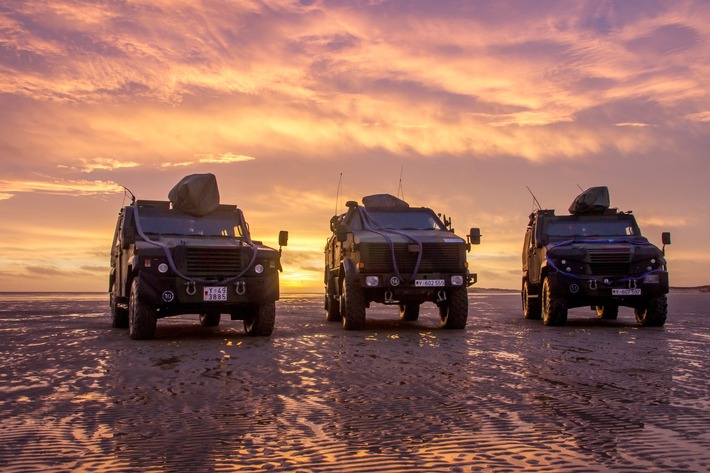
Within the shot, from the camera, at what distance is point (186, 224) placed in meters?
12.6

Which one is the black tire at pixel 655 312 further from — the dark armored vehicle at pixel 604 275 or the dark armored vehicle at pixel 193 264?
the dark armored vehicle at pixel 193 264

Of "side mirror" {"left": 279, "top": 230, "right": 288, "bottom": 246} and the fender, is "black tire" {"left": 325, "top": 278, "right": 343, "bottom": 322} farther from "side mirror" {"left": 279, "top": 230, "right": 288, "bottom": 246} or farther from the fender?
"side mirror" {"left": 279, "top": 230, "right": 288, "bottom": 246}

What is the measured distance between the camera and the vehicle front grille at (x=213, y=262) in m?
11.1

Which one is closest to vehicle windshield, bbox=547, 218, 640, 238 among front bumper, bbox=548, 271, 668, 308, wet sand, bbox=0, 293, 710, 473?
front bumper, bbox=548, 271, 668, 308

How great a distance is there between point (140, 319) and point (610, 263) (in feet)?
28.2

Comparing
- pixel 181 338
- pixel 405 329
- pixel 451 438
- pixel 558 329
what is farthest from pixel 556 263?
pixel 451 438

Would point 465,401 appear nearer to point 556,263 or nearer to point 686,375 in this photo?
point 686,375

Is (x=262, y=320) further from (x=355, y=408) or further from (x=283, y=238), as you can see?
(x=355, y=408)

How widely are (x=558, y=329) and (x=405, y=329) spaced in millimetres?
2741

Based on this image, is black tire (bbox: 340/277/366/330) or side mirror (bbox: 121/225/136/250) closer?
side mirror (bbox: 121/225/136/250)

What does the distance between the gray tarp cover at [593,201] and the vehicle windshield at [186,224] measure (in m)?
7.37

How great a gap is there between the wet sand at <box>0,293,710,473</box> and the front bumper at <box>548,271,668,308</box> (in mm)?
4004

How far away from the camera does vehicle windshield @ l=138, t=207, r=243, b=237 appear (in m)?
12.4

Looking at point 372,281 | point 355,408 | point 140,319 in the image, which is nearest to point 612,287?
point 372,281
